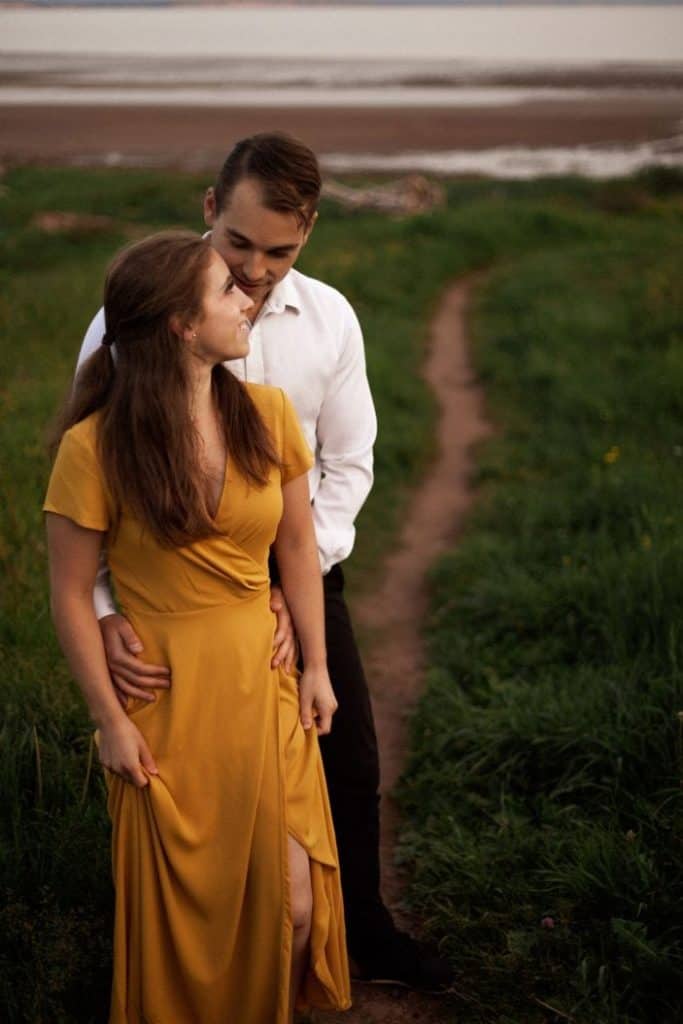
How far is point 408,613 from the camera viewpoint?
17.3ft

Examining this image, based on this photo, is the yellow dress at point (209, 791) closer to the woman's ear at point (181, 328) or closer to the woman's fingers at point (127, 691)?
the woman's fingers at point (127, 691)

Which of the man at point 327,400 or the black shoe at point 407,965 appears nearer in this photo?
the man at point 327,400

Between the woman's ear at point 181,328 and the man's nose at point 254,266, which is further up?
the man's nose at point 254,266

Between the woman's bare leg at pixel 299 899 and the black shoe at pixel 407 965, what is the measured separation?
0.53 meters

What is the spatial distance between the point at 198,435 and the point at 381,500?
4.47 m

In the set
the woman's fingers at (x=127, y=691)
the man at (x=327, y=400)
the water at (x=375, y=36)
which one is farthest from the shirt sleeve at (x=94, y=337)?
the water at (x=375, y=36)

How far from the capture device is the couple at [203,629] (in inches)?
79.4

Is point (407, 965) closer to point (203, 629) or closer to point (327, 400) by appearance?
point (203, 629)

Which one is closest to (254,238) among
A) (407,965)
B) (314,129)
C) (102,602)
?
(102,602)

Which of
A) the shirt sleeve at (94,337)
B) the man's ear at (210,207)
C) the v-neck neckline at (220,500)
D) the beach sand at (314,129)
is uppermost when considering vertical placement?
the beach sand at (314,129)

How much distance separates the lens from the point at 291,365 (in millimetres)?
2615

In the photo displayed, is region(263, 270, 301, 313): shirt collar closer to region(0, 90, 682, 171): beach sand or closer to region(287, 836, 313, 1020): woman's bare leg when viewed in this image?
region(287, 836, 313, 1020): woman's bare leg

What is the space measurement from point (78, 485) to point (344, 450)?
0.92 metres

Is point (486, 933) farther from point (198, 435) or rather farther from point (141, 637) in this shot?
point (198, 435)
